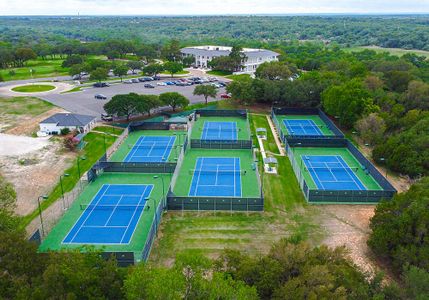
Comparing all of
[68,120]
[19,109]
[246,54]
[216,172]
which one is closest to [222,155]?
[216,172]

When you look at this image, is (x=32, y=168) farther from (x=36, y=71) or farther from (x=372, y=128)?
(x=36, y=71)

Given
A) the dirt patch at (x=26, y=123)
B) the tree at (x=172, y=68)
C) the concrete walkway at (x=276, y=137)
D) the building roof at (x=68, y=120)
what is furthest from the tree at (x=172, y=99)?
the tree at (x=172, y=68)

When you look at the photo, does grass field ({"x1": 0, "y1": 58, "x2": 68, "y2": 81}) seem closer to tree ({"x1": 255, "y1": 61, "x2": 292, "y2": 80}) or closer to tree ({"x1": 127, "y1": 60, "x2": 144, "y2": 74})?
tree ({"x1": 127, "y1": 60, "x2": 144, "y2": 74})

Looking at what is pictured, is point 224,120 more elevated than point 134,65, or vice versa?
point 134,65

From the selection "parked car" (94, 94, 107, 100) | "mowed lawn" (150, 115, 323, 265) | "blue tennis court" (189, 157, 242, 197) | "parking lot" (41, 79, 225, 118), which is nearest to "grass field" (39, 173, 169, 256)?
"mowed lawn" (150, 115, 323, 265)

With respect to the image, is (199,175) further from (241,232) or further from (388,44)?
Answer: (388,44)

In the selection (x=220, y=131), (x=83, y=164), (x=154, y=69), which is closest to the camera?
(x=83, y=164)
